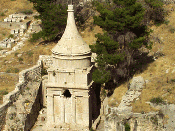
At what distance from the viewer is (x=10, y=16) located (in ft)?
154

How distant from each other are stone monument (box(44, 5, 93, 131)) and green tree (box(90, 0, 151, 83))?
1.34 metres

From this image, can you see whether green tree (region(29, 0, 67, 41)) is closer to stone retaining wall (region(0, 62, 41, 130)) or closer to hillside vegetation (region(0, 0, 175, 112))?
hillside vegetation (region(0, 0, 175, 112))

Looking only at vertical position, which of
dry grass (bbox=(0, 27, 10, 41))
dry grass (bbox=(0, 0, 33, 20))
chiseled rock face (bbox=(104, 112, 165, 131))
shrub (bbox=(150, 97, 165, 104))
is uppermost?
dry grass (bbox=(0, 0, 33, 20))

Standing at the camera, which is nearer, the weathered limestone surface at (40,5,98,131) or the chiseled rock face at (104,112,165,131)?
the chiseled rock face at (104,112,165,131)

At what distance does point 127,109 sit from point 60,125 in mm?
4826

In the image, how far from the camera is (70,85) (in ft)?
67.9

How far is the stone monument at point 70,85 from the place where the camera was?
20.7 meters

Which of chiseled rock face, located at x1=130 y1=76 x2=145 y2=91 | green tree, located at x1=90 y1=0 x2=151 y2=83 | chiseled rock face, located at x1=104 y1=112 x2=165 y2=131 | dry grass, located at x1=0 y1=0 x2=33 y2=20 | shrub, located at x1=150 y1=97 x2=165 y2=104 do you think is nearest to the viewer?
chiseled rock face, located at x1=104 y1=112 x2=165 y2=131

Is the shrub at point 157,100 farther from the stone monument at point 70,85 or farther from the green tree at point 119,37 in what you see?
the green tree at point 119,37

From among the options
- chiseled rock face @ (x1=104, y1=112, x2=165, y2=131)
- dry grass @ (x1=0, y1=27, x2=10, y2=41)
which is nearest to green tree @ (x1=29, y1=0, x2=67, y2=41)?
dry grass @ (x1=0, y1=27, x2=10, y2=41)

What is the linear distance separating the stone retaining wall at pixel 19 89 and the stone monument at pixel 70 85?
2.45 m

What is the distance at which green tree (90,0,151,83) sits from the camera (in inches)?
886

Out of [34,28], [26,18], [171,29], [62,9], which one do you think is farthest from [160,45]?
[26,18]

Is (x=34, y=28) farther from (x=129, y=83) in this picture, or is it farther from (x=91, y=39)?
(x=129, y=83)
